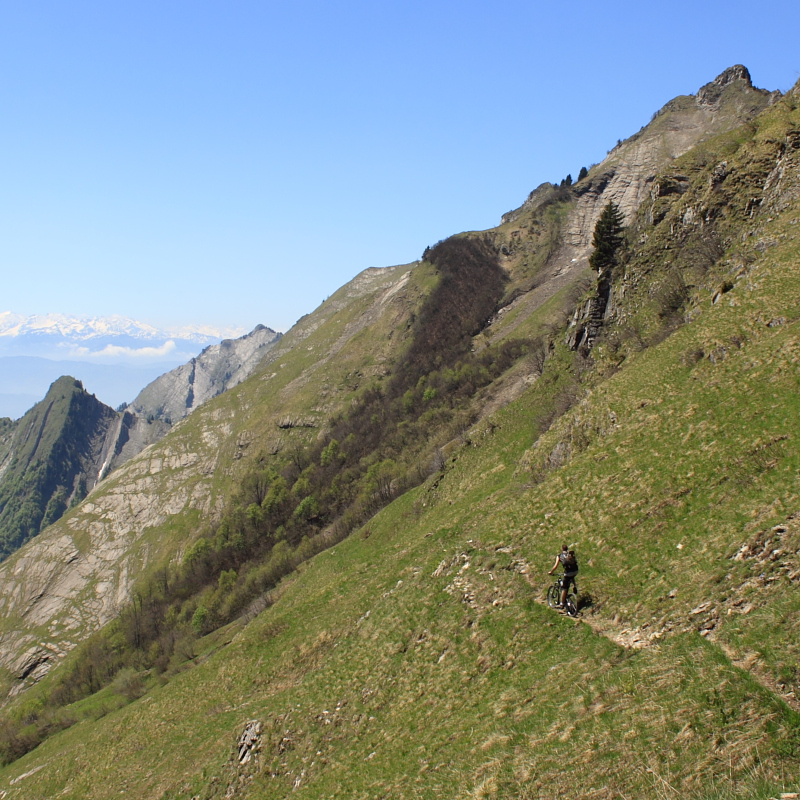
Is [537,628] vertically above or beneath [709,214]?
beneath

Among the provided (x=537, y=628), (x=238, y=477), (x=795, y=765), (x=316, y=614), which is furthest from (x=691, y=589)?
(x=238, y=477)

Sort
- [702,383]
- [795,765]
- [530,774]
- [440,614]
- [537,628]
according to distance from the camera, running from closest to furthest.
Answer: [795,765]
[530,774]
[537,628]
[440,614]
[702,383]

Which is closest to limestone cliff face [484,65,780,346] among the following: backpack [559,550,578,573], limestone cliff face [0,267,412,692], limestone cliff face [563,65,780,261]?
limestone cliff face [563,65,780,261]

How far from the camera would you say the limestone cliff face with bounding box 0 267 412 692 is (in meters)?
132

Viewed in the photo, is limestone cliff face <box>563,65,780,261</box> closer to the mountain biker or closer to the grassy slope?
the grassy slope

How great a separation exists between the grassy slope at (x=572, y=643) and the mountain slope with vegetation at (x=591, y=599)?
0.09 meters

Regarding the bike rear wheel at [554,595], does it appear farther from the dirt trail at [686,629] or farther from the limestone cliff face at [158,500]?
the limestone cliff face at [158,500]

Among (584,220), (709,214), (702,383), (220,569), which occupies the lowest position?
(220,569)

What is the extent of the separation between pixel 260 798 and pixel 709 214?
5003cm

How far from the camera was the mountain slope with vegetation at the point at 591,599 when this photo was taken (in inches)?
501

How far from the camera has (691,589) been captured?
54.1 ft

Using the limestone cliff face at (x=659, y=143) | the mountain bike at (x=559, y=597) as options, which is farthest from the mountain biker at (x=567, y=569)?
the limestone cliff face at (x=659, y=143)

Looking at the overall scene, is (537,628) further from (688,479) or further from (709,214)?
(709,214)

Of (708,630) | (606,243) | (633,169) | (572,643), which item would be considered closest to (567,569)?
(572,643)
